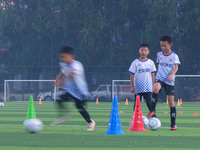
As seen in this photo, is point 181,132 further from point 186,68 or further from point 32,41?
point 32,41

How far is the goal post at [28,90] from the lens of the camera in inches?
1447

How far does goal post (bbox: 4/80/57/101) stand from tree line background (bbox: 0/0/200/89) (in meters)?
1.23

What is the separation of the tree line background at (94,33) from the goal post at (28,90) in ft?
4.04

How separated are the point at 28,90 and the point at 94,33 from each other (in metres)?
6.25

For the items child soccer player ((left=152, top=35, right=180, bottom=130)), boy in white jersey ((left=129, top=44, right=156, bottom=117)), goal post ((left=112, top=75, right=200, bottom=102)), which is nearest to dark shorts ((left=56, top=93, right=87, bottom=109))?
child soccer player ((left=152, top=35, right=180, bottom=130))

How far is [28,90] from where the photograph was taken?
3722 centimetres

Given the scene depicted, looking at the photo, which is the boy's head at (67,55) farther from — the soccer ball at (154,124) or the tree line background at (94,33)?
the tree line background at (94,33)

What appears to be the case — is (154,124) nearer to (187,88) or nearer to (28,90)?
(187,88)

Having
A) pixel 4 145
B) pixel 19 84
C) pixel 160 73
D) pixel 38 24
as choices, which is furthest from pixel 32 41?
pixel 4 145

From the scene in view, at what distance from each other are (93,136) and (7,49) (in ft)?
111

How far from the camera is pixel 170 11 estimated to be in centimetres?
3797

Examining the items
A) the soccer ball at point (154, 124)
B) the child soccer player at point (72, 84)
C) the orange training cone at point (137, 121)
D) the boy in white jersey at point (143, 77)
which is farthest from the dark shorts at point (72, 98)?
the boy in white jersey at point (143, 77)

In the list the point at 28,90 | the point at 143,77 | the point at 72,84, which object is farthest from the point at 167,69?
the point at 28,90

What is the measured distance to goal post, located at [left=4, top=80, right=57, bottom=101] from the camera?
36.8m
